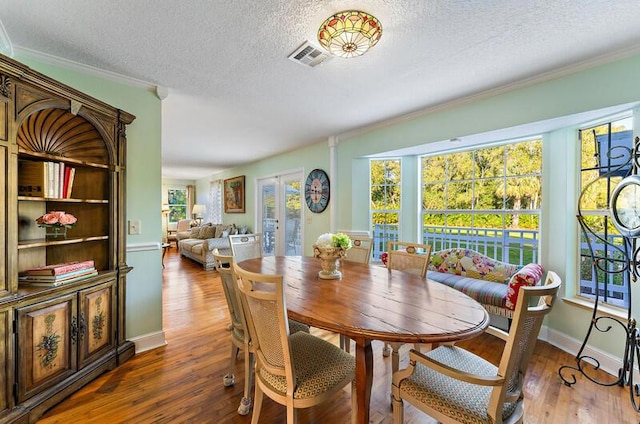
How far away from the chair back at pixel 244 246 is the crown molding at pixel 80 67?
5.29 feet

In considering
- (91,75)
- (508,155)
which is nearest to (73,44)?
(91,75)

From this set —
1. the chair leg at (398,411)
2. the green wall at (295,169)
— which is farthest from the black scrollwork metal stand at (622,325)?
the green wall at (295,169)

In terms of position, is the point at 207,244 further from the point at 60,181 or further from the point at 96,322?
the point at 60,181

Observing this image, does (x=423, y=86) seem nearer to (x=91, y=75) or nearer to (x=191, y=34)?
(x=191, y=34)

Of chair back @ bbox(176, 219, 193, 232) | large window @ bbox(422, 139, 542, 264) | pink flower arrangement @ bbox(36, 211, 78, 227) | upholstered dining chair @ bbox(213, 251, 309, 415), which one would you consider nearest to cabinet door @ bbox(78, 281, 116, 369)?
pink flower arrangement @ bbox(36, 211, 78, 227)

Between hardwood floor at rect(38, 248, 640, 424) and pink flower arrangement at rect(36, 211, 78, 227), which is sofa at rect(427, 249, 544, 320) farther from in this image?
pink flower arrangement at rect(36, 211, 78, 227)

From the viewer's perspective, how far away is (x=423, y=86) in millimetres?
2518

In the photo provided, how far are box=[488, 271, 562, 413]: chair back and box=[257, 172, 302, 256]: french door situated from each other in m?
4.33

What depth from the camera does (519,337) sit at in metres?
1.05

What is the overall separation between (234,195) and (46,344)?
5615 millimetres

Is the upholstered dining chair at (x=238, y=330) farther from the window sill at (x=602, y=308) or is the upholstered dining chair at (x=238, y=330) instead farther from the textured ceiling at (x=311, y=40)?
the window sill at (x=602, y=308)

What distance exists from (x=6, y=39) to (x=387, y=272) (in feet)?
10.1

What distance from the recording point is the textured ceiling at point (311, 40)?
155cm

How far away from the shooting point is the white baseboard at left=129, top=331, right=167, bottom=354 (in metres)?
2.41
